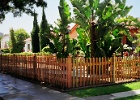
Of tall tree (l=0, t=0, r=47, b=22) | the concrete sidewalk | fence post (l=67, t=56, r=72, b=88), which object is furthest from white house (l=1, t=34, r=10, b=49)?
fence post (l=67, t=56, r=72, b=88)

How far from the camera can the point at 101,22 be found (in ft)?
46.7

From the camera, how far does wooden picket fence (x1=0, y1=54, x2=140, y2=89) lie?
11406mm

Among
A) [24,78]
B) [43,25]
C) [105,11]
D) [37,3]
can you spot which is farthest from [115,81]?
[43,25]

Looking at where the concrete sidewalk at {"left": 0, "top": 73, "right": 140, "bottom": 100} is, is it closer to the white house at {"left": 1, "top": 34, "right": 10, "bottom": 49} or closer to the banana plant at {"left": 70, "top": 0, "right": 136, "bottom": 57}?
the banana plant at {"left": 70, "top": 0, "right": 136, "bottom": 57}

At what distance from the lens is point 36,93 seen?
35.2 feet

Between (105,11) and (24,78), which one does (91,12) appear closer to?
(105,11)

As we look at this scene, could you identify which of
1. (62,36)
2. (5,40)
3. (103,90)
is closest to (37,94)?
(103,90)

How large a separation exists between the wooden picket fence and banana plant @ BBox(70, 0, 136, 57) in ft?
4.31

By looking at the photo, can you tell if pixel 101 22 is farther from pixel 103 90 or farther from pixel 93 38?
pixel 103 90

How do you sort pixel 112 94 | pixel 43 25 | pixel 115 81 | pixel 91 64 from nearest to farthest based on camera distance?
1. pixel 112 94
2. pixel 91 64
3. pixel 115 81
4. pixel 43 25

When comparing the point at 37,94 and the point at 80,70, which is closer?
the point at 37,94

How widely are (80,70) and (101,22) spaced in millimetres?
3823

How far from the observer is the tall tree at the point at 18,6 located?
594 inches

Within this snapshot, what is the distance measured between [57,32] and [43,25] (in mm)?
26136
